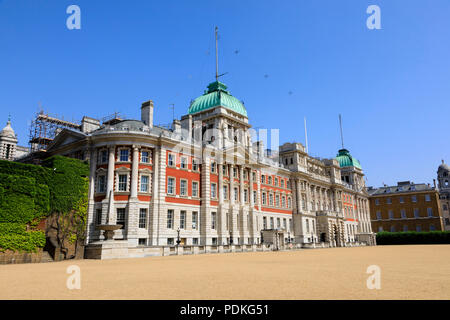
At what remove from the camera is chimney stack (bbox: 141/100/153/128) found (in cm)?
4366

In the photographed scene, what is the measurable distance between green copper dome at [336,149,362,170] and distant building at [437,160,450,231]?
3704cm

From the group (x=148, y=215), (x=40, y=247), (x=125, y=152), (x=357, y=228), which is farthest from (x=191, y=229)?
(x=357, y=228)

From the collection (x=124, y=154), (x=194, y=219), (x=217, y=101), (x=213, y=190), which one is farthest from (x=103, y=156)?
(x=217, y=101)

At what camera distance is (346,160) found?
97.2m

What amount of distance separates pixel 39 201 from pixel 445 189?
13105 cm

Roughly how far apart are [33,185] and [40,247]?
17.3 ft

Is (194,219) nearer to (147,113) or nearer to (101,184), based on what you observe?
(101,184)

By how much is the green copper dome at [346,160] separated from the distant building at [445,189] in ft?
122

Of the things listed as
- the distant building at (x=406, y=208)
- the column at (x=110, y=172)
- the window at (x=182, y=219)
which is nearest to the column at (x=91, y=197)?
the column at (x=110, y=172)

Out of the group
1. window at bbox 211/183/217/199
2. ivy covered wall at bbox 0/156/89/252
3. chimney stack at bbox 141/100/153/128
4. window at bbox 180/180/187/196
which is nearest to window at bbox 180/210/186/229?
window at bbox 180/180/187/196

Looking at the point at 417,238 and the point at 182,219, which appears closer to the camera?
the point at 182,219
